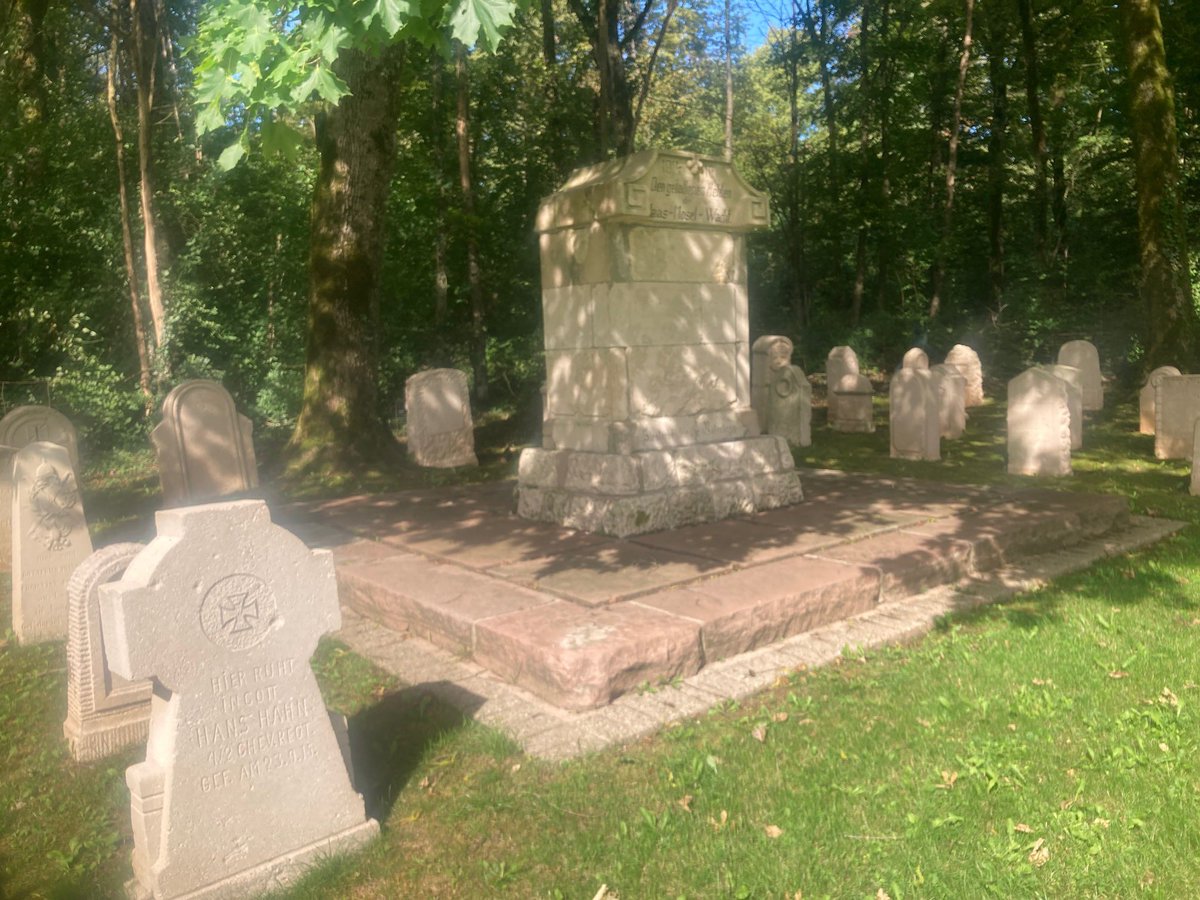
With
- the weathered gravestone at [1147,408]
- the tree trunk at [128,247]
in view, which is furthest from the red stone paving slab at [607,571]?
the tree trunk at [128,247]

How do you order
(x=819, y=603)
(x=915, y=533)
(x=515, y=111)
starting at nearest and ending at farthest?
(x=819, y=603) < (x=915, y=533) < (x=515, y=111)

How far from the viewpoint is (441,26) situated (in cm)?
424

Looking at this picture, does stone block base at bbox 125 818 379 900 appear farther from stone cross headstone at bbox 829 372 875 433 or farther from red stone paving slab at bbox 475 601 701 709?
stone cross headstone at bbox 829 372 875 433

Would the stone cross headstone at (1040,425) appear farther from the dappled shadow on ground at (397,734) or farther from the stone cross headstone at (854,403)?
the dappled shadow on ground at (397,734)

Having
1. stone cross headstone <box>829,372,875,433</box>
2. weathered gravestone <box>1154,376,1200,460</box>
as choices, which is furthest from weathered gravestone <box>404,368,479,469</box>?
weathered gravestone <box>1154,376,1200,460</box>

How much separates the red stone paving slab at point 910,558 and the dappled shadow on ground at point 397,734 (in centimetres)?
273

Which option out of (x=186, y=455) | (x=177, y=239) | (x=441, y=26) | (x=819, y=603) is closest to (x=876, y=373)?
(x=177, y=239)

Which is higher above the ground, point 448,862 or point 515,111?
point 515,111

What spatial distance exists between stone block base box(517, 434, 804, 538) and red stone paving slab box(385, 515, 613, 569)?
177mm

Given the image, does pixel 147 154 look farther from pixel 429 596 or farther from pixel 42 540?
pixel 429 596

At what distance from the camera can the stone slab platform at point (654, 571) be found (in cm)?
461

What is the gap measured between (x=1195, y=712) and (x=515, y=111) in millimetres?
19308

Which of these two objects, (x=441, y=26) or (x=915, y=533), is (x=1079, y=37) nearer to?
(x=915, y=533)

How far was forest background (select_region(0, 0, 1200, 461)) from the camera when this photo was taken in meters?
15.2
